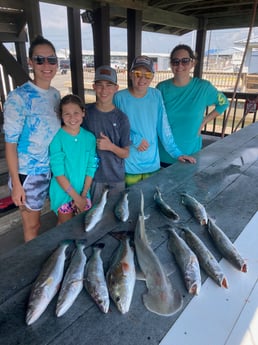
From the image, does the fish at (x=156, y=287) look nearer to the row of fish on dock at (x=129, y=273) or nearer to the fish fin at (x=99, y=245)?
the row of fish on dock at (x=129, y=273)

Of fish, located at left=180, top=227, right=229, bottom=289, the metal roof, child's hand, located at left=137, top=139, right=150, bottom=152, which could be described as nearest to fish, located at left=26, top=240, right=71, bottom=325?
fish, located at left=180, top=227, right=229, bottom=289

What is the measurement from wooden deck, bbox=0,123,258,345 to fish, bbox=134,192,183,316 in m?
0.03

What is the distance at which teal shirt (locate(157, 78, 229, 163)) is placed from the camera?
A: 2.56 m

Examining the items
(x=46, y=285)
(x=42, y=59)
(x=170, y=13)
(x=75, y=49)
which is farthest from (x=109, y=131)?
(x=170, y=13)

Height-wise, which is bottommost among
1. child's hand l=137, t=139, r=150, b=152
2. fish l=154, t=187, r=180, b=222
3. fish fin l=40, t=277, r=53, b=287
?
fish l=154, t=187, r=180, b=222

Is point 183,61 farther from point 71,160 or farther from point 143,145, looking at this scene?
point 71,160

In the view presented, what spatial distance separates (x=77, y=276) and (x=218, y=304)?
22.2 inches

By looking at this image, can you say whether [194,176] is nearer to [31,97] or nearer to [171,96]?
[171,96]

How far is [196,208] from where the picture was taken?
1583 millimetres

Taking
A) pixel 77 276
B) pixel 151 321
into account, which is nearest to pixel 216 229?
pixel 151 321

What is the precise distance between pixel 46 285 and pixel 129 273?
0.33m

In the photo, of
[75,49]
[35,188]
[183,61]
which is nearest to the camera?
[35,188]

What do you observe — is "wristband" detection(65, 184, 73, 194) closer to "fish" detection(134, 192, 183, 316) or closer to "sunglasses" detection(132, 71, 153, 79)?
"fish" detection(134, 192, 183, 316)

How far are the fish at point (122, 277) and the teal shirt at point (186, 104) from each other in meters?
1.68
